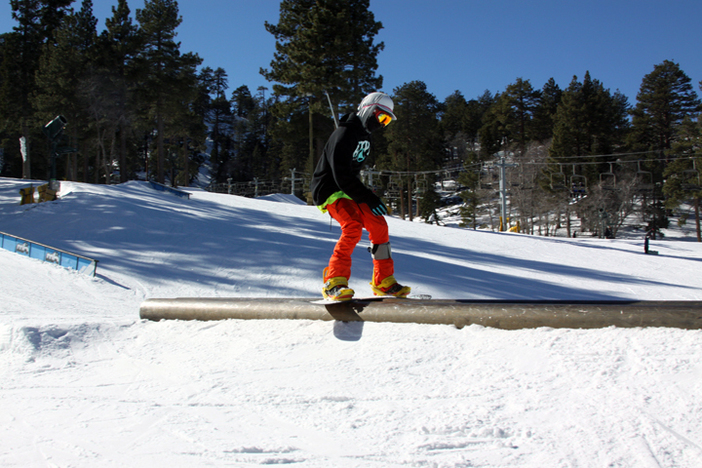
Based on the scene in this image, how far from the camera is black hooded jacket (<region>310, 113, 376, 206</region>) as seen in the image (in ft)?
12.6

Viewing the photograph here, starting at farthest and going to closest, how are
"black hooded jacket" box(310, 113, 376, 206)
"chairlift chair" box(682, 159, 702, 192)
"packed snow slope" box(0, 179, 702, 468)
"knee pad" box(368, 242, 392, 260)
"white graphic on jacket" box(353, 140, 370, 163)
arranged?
"chairlift chair" box(682, 159, 702, 192) → "knee pad" box(368, 242, 392, 260) → "white graphic on jacket" box(353, 140, 370, 163) → "black hooded jacket" box(310, 113, 376, 206) → "packed snow slope" box(0, 179, 702, 468)

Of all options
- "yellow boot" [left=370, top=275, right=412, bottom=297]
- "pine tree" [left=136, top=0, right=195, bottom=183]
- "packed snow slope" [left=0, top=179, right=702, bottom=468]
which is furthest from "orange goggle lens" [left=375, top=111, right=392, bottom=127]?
"pine tree" [left=136, top=0, right=195, bottom=183]

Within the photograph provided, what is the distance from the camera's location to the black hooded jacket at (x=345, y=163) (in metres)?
3.83

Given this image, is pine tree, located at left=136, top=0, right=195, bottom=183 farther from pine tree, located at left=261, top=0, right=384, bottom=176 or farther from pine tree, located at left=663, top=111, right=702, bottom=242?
pine tree, located at left=663, top=111, right=702, bottom=242

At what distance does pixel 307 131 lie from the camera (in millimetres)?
38219

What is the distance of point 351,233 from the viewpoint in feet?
12.8

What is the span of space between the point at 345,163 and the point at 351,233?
1.98ft

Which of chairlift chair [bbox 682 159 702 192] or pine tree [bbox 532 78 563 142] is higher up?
pine tree [bbox 532 78 563 142]

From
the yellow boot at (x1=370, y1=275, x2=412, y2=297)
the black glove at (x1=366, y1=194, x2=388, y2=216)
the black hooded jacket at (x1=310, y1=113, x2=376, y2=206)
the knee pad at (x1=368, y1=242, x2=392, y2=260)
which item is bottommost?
the yellow boot at (x1=370, y1=275, x2=412, y2=297)

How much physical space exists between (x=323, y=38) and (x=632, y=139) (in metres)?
39.6

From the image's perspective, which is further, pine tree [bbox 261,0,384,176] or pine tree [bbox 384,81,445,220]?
pine tree [bbox 384,81,445,220]

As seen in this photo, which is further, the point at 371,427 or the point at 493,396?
the point at 493,396

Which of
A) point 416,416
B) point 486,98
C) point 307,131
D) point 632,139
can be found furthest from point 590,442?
point 486,98

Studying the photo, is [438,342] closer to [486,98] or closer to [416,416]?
[416,416]
